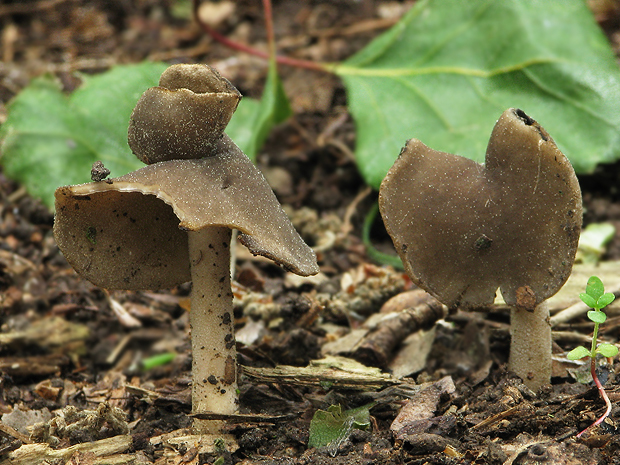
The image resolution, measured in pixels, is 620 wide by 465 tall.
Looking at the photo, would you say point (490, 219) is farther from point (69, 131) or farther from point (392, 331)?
point (69, 131)

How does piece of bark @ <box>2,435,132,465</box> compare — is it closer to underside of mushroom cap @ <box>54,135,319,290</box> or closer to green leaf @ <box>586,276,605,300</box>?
underside of mushroom cap @ <box>54,135,319,290</box>

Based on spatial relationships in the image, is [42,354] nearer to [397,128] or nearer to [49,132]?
[49,132]

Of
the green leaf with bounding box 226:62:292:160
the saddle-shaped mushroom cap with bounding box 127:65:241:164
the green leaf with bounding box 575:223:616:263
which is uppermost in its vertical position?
the saddle-shaped mushroom cap with bounding box 127:65:241:164

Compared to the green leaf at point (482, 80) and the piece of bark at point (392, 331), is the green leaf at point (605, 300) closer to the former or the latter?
the piece of bark at point (392, 331)

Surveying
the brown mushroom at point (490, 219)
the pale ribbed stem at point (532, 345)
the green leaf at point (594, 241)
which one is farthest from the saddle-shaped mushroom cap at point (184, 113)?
the green leaf at point (594, 241)

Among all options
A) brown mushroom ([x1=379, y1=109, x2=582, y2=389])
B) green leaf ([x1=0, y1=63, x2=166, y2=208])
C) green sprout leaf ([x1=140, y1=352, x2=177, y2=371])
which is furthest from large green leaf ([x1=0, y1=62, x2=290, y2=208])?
brown mushroom ([x1=379, y1=109, x2=582, y2=389])

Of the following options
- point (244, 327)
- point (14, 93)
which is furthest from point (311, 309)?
point (14, 93)
